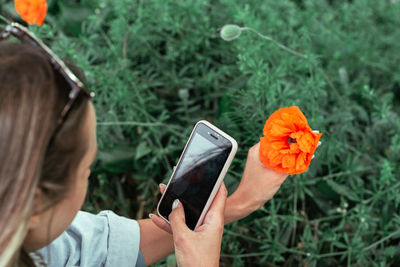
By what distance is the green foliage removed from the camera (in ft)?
4.12

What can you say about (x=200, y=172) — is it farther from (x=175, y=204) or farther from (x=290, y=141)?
(x=290, y=141)

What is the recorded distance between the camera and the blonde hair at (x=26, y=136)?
1.65 feet

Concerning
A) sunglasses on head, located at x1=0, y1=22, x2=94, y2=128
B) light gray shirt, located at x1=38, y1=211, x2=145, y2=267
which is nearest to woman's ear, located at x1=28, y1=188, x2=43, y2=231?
sunglasses on head, located at x1=0, y1=22, x2=94, y2=128

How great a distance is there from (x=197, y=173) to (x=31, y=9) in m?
0.70

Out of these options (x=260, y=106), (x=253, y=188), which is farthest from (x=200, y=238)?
(x=260, y=106)

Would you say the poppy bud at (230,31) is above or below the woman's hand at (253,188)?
above

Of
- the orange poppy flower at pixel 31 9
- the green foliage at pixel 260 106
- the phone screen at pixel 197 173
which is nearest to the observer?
the phone screen at pixel 197 173

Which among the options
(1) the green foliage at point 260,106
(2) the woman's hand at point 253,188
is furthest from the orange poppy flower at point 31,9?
(2) the woman's hand at point 253,188

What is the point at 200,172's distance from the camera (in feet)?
3.01

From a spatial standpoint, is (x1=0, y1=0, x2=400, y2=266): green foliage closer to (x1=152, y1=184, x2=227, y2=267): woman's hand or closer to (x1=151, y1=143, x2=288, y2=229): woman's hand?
(x1=151, y1=143, x2=288, y2=229): woman's hand

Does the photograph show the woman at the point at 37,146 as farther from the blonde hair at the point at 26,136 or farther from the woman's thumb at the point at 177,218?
the woman's thumb at the point at 177,218

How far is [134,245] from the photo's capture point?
92cm

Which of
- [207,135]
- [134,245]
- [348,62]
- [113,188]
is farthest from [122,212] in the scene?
[348,62]

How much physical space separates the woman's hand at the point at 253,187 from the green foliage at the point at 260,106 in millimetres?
Answer: 213
